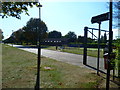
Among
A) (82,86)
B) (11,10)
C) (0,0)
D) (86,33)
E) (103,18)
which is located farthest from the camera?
(86,33)

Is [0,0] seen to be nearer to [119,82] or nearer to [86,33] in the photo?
[119,82]

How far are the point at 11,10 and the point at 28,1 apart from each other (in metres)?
0.67

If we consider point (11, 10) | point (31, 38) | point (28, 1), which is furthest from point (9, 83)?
point (31, 38)

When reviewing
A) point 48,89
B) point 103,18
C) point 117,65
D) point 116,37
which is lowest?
point 48,89

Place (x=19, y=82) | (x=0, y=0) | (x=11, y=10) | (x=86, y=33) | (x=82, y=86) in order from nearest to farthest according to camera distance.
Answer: (x=0, y=0)
(x=11, y=10)
(x=82, y=86)
(x=19, y=82)
(x=86, y=33)

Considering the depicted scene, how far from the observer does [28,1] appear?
498 centimetres

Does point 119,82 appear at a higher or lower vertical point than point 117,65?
lower

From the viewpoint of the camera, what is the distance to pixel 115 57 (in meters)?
5.27

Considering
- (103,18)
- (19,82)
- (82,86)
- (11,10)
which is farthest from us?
(103,18)

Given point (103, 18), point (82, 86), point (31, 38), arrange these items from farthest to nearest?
1. point (31, 38)
2. point (103, 18)
3. point (82, 86)

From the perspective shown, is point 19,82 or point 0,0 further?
point 19,82

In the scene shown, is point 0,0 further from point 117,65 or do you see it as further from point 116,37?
point 117,65

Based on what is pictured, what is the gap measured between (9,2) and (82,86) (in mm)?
3732

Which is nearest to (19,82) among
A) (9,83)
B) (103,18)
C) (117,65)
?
(9,83)
